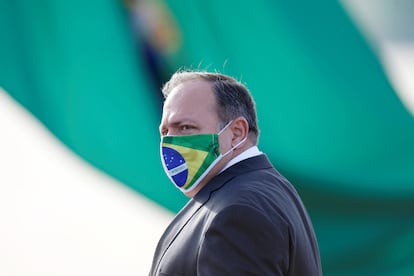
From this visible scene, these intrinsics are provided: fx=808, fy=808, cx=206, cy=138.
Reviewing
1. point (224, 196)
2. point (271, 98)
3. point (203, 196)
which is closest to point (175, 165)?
point (203, 196)

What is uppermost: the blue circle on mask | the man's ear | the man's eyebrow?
the man's eyebrow

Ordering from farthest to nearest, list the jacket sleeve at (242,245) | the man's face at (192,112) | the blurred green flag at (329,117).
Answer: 1. the blurred green flag at (329,117)
2. the man's face at (192,112)
3. the jacket sleeve at (242,245)

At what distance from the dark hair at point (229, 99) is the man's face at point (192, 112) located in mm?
20

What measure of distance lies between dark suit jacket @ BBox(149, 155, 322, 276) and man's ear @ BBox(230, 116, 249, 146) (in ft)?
0.26

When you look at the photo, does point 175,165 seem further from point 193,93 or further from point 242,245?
point 242,245

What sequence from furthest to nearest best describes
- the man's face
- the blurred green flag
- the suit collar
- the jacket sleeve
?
the blurred green flag, the man's face, the suit collar, the jacket sleeve

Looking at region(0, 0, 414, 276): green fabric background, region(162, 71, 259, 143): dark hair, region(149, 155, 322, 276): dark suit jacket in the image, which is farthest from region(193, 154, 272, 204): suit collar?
region(0, 0, 414, 276): green fabric background

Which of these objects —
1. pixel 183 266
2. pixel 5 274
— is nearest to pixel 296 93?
pixel 5 274

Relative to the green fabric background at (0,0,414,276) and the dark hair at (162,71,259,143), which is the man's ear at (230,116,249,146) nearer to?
the dark hair at (162,71,259,143)

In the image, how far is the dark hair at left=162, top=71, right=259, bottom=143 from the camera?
6.93 feet

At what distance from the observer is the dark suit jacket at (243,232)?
5.64 feet

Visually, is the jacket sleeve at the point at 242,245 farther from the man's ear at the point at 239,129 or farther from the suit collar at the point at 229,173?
the man's ear at the point at 239,129

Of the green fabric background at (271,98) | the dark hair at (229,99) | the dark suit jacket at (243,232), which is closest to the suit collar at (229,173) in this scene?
the dark suit jacket at (243,232)

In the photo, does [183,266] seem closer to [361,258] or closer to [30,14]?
[361,258]
